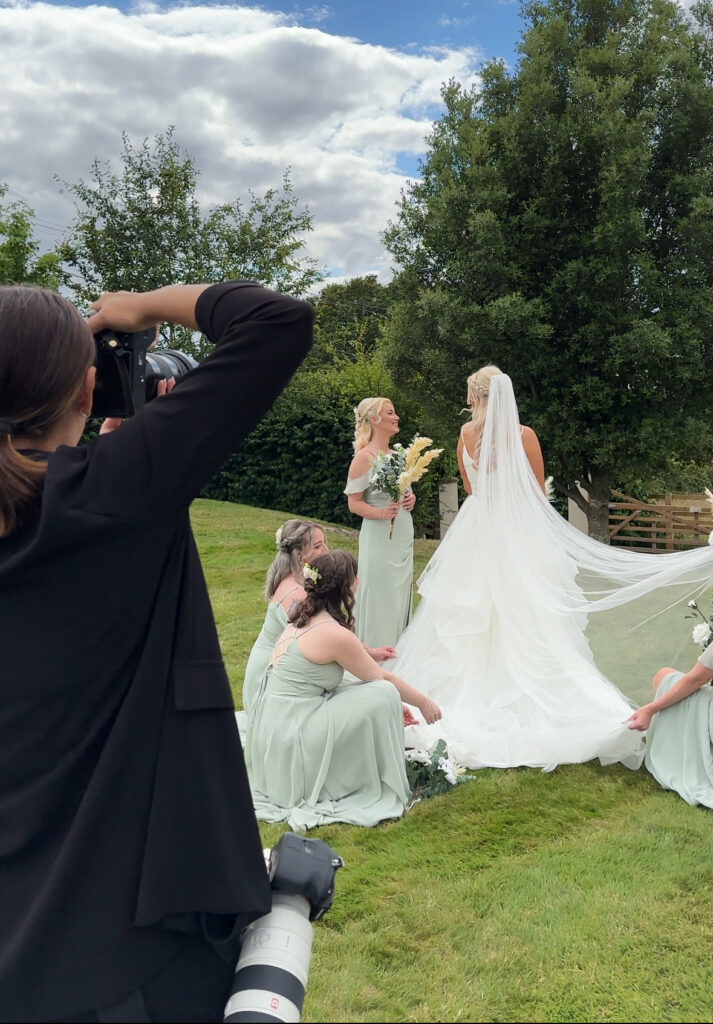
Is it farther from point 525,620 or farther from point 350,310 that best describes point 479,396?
point 350,310

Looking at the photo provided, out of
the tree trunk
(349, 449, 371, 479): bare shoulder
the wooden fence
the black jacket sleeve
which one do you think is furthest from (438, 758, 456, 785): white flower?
the wooden fence

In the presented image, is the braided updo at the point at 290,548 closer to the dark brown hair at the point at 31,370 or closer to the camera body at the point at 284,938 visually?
the camera body at the point at 284,938

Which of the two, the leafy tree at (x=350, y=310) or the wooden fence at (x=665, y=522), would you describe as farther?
the leafy tree at (x=350, y=310)

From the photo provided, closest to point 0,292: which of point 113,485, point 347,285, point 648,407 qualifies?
point 113,485

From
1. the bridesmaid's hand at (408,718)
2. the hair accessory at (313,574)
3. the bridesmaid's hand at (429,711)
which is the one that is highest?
the hair accessory at (313,574)

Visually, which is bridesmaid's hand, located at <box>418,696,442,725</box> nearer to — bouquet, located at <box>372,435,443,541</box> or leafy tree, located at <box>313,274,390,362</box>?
bouquet, located at <box>372,435,443,541</box>

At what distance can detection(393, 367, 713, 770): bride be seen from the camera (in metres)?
5.57

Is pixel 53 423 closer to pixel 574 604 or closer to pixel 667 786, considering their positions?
pixel 667 786

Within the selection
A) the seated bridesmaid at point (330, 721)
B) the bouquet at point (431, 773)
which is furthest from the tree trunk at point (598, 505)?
the seated bridesmaid at point (330, 721)

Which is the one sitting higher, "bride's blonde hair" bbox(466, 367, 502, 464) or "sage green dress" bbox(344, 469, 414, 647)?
"bride's blonde hair" bbox(466, 367, 502, 464)

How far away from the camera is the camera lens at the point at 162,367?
1523mm

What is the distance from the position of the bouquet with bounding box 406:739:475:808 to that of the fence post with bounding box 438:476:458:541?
13868 millimetres

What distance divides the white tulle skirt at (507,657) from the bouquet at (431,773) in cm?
29

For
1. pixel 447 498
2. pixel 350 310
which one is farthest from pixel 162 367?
pixel 350 310
